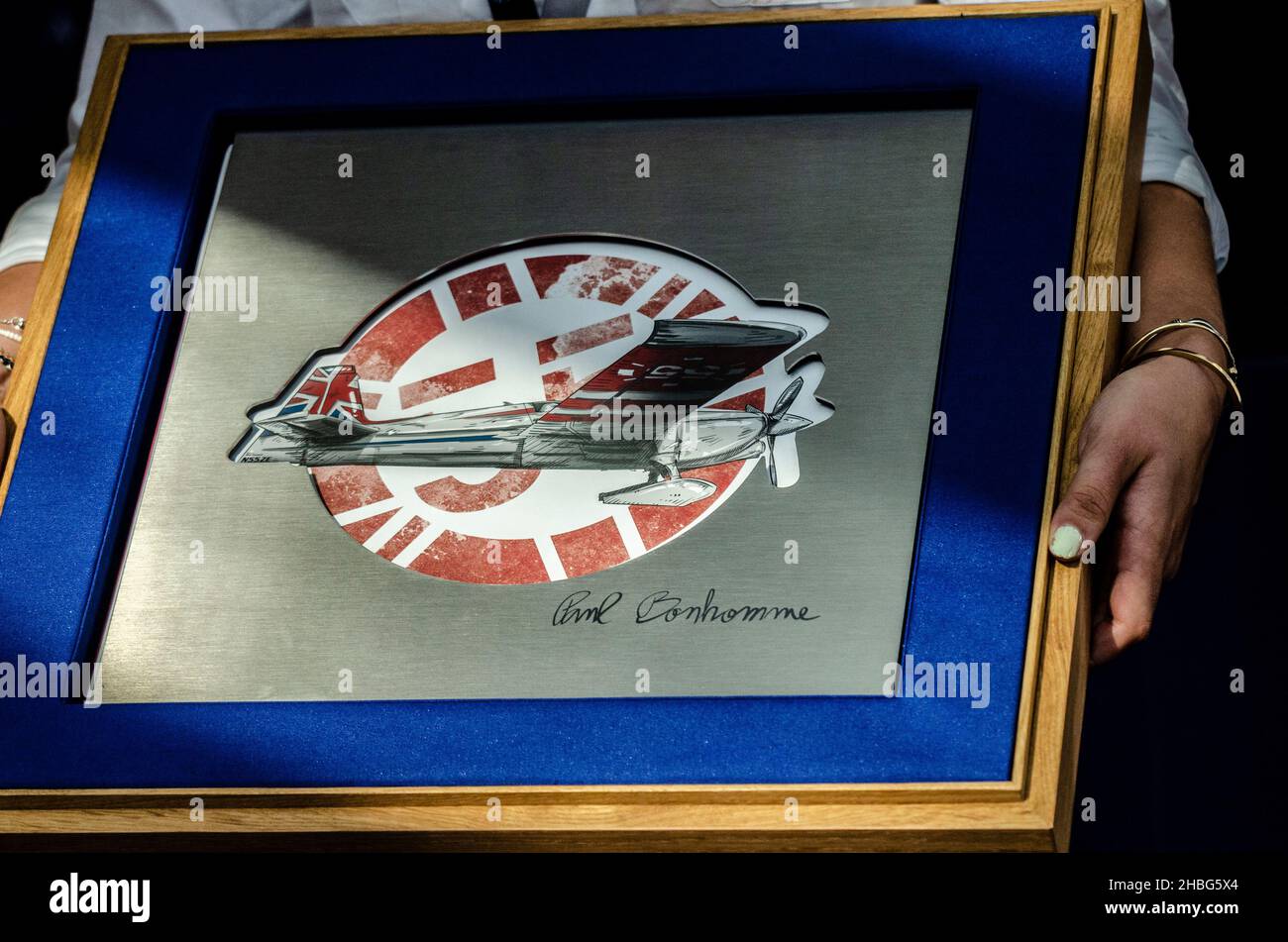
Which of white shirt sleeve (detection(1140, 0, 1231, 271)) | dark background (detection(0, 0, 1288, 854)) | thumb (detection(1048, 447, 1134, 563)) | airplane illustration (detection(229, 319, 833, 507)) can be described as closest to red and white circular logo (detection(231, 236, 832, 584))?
airplane illustration (detection(229, 319, 833, 507))

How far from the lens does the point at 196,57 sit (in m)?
0.87

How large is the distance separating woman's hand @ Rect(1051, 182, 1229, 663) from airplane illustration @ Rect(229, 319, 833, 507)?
142mm

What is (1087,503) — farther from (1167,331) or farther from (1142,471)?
(1167,331)

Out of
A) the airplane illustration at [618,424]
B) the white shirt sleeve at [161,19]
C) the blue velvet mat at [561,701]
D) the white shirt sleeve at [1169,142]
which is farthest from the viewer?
the white shirt sleeve at [161,19]

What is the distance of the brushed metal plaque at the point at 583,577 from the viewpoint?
0.63m

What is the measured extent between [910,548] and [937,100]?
30cm

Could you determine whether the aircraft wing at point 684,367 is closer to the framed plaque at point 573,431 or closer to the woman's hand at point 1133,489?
the framed plaque at point 573,431

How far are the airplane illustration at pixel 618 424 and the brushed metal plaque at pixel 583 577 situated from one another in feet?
0.06

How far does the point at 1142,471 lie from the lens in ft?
2.30

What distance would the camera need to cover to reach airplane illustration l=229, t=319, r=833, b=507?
0.69 meters

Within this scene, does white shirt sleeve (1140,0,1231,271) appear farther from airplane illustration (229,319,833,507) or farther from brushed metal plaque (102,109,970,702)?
airplane illustration (229,319,833,507)

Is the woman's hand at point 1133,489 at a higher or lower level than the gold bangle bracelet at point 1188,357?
lower

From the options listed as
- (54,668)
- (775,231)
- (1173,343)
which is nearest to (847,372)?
(775,231)
